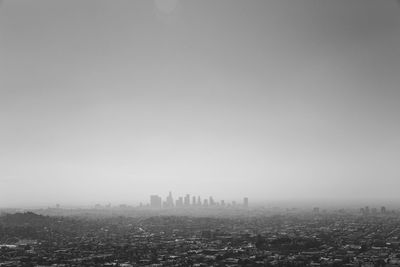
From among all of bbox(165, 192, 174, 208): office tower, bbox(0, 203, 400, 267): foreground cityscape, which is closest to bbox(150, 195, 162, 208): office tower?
bbox(165, 192, 174, 208): office tower

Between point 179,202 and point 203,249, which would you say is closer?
point 203,249

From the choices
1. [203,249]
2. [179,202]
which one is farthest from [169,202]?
[203,249]

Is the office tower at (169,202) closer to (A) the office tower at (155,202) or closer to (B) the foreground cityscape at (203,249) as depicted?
(A) the office tower at (155,202)

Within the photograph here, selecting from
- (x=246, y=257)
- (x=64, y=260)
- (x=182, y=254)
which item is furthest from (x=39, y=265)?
(x=246, y=257)

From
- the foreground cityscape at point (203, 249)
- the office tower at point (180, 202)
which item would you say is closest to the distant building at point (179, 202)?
the office tower at point (180, 202)

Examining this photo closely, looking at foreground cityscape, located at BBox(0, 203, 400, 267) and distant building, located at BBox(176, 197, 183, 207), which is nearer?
foreground cityscape, located at BBox(0, 203, 400, 267)

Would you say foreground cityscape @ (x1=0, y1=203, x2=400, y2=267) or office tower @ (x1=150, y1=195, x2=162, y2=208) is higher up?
office tower @ (x1=150, y1=195, x2=162, y2=208)

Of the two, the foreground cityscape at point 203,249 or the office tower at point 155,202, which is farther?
the office tower at point 155,202

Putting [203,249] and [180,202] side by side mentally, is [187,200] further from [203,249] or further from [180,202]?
[203,249]

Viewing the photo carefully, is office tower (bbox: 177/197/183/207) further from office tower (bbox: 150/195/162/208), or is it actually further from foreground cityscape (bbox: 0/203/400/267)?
foreground cityscape (bbox: 0/203/400/267)

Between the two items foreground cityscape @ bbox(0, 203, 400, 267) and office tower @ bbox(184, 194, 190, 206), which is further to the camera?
office tower @ bbox(184, 194, 190, 206)

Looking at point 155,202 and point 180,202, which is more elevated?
point 155,202

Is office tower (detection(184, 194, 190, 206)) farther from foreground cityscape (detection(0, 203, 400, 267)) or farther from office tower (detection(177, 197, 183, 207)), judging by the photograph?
foreground cityscape (detection(0, 203, 400, 267))
